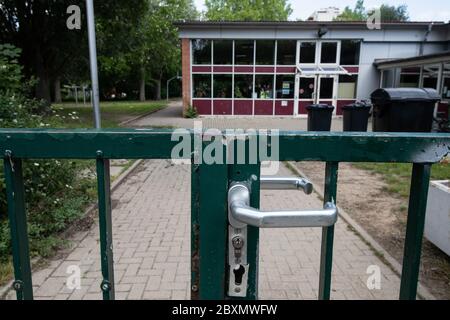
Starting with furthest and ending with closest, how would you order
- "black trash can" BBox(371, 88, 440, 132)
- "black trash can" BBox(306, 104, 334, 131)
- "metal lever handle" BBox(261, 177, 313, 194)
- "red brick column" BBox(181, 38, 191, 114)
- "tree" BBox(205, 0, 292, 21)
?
"tree" BBox(205, 0, 292, 21)
"red brick column" BBox(181, 38, 191, 114)
"black trash can" BBox(306, 104, 334, 131)
"black trash can" BBox(371, 88, 440, 132)
"metal lever handle" BBox(261, 177, 313, 194)

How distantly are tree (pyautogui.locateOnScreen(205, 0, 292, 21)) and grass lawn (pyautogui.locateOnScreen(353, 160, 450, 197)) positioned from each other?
3869 centimetres

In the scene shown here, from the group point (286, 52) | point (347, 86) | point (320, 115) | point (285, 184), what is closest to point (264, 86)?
point (286, 52)

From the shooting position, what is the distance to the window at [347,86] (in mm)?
21172

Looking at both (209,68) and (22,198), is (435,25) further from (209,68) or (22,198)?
(22,198)

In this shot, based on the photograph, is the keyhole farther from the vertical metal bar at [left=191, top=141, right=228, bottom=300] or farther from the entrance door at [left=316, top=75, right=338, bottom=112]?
the entrance door at [left=316, top=75, right=338, bottom=112]

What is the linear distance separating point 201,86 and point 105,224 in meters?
19.9

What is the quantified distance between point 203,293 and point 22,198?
63 cm

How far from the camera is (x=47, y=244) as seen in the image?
161 inches

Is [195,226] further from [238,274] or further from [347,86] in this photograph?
[347,86]

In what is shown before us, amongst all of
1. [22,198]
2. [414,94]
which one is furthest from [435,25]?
[22,198]

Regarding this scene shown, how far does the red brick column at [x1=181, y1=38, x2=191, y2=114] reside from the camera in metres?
19.8

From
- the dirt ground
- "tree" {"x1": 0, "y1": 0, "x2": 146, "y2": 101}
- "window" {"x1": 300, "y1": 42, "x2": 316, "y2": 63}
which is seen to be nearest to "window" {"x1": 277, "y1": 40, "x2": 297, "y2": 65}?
"window" {"x1": 300, "y1": 42, "x2": 316, "y2": 63}

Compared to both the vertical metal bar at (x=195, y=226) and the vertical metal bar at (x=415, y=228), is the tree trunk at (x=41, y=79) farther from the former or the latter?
the vertical metal bar at (x=415, y=228)

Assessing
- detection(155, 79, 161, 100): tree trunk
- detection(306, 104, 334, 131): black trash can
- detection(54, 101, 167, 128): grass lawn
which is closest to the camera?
detection(306, 104, 334, 131): black trash can
